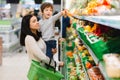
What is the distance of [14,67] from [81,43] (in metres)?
4.64

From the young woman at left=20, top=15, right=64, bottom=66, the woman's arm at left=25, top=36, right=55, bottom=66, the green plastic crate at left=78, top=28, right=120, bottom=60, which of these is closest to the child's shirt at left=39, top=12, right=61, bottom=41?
the young woman at left=20, top=15, right=64, bottom=66

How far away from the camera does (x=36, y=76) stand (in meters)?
3.70

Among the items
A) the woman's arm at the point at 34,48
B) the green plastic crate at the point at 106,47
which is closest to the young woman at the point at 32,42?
the woman's arm at the point at 34,48

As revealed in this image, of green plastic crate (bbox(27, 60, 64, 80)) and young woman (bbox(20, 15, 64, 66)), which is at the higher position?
young woman (bbox(20, 15, 64, 66))

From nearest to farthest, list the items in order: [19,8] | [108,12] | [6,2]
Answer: [108,12]
[19,8]
[6,2]

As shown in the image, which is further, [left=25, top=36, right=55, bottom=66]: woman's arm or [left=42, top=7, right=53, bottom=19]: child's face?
[left=42, top=7, right=53, bottom=19]: child's face

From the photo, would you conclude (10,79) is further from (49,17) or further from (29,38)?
(29,38)

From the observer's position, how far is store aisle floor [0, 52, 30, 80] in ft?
22.6

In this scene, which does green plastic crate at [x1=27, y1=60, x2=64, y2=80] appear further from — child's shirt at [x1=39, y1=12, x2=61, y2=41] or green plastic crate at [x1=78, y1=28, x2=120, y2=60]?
green plastic crate at [x1=78, y1=28, x2=120, y2=60]

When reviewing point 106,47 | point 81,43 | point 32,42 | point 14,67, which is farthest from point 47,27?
point 106,47

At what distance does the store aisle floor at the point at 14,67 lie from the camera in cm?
690

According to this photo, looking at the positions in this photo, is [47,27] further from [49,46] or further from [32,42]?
[32,42]

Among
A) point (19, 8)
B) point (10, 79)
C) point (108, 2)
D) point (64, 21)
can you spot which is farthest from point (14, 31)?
point (108, 2)

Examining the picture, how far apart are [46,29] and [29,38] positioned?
1.25 meters
